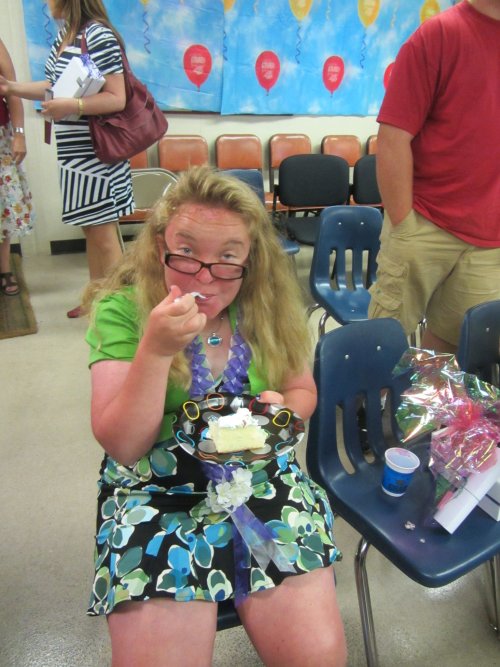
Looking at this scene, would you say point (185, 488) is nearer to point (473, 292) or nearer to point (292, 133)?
point (473, 292)

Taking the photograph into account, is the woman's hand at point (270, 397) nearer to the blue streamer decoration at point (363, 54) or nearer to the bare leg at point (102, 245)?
the bare leg at point (102, 245)

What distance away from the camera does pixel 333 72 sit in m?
4.46

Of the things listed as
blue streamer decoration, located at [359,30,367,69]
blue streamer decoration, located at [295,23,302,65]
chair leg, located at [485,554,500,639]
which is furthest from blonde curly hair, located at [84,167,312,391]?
blue streamer decoration, located at [359,30,367,69]

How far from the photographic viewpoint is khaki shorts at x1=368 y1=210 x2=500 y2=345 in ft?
5.22

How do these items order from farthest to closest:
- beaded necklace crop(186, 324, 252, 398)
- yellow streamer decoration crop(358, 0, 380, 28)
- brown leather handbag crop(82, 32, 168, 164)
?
1. yellow streamer decoration crop(358, 0, 380, 28)
2. brown leather handbag crop(82, 32, 168, 164)
3. beaded necklace crop(186, 324, 252, 398)

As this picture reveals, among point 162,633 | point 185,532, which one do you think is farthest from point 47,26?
point 162,633

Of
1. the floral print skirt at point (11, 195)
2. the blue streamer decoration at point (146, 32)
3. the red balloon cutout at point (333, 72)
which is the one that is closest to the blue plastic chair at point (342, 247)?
the floral print skirt at point (11, 195)

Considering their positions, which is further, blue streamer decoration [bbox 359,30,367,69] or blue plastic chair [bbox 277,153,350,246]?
blue streamer decoration [bbox 359,30,367,69]

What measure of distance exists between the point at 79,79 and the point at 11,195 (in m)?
1.24

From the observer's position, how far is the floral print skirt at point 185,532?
0.85 metres

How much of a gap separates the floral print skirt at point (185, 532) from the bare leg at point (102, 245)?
158cm

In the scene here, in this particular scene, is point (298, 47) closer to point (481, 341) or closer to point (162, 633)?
point (481, 341)

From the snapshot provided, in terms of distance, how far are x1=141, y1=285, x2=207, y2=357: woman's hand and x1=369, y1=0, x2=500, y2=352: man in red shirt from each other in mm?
1038

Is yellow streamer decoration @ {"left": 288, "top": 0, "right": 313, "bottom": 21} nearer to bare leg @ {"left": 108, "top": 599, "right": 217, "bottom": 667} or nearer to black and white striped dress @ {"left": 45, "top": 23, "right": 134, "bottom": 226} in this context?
black and white striped dress @ {"left": 45, "top": 23, "right": 134, "bottom": 226}
